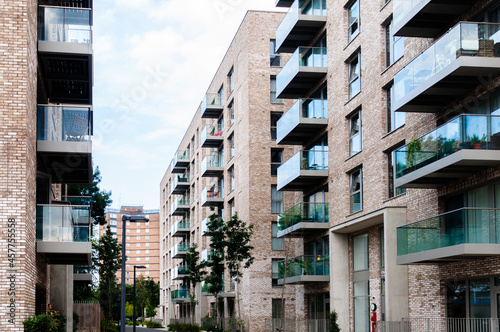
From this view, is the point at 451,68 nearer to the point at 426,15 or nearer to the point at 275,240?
the point at 426,15

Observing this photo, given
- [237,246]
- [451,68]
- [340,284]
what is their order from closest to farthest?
[451,68] < [340,284] < [237,246]

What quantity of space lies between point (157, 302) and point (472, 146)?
321ft

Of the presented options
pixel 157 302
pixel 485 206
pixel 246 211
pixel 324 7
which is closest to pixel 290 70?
pixel 324 7

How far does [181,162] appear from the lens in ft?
228

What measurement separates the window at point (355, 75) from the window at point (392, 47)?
262cm

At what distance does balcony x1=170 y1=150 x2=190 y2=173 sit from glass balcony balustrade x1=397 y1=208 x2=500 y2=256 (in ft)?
164

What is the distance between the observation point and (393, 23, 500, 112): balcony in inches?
703

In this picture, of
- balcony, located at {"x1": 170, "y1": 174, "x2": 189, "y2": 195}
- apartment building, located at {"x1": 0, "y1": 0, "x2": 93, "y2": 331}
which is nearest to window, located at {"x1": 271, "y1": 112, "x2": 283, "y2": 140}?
apartment building, located at {"x1": 0, "y1": 0, "x2": 93, "y2": 331}

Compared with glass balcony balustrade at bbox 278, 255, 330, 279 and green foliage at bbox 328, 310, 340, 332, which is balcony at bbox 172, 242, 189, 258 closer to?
glass balcony balustrade at bbox 278, 255, 330, 279

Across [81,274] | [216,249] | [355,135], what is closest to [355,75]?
[355,135]

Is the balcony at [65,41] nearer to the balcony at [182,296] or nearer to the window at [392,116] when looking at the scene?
the window at [392,116]

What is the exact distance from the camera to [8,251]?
1631 centimetres

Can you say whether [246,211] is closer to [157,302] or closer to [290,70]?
[290,70]

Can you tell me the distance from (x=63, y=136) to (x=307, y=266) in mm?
15128
